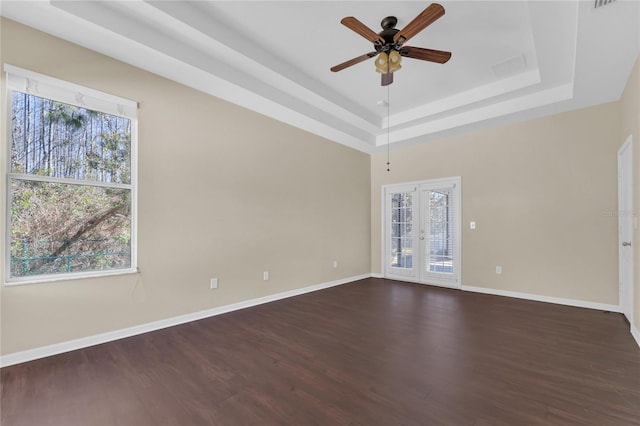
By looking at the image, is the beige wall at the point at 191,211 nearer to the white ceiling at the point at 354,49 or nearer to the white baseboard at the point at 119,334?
the white baseboard at the point at 119,334

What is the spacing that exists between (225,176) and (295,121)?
5.22ft

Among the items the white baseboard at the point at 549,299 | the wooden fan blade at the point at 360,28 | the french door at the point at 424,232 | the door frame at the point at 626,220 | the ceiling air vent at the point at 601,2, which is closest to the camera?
the ceiling air vent at the point at 601,2

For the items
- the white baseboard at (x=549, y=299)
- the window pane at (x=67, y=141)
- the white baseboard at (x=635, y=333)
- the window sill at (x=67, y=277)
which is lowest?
the white baseboard at (x=549, y=299)

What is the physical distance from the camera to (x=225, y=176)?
155 inches

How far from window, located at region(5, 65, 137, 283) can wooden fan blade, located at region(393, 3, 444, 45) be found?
2935 mm

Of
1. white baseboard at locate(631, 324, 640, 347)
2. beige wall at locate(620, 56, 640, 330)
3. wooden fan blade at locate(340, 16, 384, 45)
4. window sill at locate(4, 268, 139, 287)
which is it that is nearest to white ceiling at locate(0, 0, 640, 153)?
beige wall at locate(620, 56, 640, 330)

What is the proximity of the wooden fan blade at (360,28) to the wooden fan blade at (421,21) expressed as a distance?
0.59ft

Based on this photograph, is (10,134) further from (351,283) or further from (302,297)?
(351,283)

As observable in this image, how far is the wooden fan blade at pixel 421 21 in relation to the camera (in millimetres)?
2137

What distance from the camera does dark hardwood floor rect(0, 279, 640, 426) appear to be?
180cm

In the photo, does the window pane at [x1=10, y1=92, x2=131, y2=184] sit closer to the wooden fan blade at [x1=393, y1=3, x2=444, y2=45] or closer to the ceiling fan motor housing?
the ceiling fan motor housing

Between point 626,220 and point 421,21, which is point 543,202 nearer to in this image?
point 626,220

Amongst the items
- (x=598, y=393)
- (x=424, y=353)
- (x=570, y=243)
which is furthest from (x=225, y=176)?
(x=570, y=243)

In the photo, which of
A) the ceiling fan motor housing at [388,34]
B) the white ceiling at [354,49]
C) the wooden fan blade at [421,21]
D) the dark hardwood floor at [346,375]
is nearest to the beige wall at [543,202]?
the white ceiling at [354,49]
